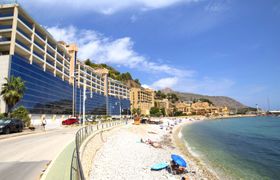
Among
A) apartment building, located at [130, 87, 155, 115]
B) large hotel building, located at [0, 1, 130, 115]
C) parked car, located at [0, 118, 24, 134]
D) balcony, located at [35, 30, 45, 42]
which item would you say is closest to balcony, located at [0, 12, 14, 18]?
large hotel building, located at [0, 1, 130, 115]

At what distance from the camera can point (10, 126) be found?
2884 cm

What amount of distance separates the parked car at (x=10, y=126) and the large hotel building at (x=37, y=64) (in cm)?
1003

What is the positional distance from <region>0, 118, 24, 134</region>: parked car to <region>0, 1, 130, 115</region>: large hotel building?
32.9 ft

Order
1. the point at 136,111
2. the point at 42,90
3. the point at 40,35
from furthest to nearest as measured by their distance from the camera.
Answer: the point at 136,111
the point at 40,35
the point at 42,90

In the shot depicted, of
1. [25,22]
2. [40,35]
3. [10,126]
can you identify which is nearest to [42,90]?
[40,35]

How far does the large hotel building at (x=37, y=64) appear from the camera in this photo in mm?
53406

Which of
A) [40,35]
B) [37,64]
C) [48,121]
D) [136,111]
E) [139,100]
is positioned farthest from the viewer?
[139,100]

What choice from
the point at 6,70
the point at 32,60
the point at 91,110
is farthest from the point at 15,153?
the point at 91,110

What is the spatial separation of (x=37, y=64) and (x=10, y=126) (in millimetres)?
40361

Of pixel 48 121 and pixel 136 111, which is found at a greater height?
pixel 136 111

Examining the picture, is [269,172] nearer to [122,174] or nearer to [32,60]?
[122,174]

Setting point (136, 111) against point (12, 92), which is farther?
point (136, 111)

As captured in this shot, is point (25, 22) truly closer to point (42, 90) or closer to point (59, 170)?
point (42, 90)

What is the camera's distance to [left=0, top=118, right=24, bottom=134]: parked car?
27.7 meters
